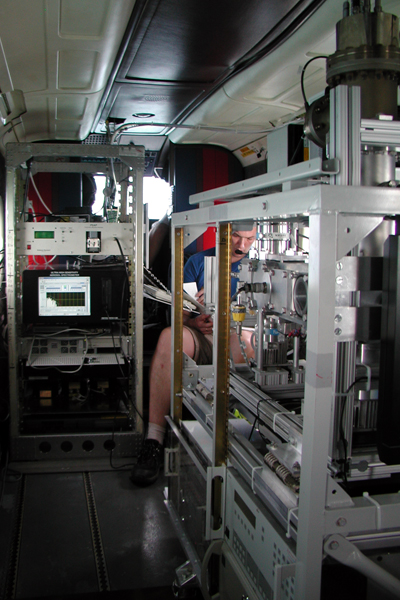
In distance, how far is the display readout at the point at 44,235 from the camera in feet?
11.3

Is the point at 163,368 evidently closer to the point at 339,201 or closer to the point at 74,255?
the point at 74,255

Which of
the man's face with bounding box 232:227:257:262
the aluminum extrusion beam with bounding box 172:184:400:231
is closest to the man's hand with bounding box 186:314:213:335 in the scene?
the man's face with bounding box 232:227:257:262

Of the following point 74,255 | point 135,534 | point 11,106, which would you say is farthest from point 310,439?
point 11,106

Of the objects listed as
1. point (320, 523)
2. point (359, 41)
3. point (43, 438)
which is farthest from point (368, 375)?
point (43, 438)

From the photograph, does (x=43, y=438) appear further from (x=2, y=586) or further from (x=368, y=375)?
(x=368, y=375)

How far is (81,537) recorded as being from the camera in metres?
2.74

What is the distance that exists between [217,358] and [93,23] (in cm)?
159

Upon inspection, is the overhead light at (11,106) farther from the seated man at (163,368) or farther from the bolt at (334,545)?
the bolt at (334,545)

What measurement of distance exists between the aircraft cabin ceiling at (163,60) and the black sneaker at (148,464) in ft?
7.87

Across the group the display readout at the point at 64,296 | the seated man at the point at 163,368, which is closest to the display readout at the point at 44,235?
the display readout at the point at 64,296

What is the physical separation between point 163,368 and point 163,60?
2023 mm

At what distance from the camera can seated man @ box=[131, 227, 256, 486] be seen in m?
3.34

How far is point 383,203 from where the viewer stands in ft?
4.14

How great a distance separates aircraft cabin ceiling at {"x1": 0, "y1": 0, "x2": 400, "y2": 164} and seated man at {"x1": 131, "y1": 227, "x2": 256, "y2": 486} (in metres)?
0.95
